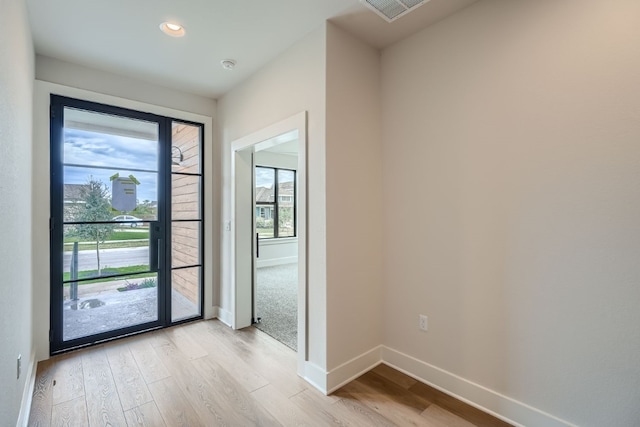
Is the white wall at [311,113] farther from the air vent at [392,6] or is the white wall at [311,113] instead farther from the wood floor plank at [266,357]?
the air vent at [392,6]

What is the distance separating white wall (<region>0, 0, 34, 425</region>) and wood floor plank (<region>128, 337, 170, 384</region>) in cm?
72

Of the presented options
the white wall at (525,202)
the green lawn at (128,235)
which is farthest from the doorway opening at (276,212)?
the white wall at (525,202)

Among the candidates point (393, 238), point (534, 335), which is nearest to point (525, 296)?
point (534, 335)

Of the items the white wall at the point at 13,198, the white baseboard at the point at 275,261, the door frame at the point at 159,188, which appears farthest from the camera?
the white baseboard at the point at 275,261

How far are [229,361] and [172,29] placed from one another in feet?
9.33

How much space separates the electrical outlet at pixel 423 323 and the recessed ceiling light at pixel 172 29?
118 inches

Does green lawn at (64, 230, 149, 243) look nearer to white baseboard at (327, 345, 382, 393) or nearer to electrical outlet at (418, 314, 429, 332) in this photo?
white baseboard at (327, 345, 382, 393)

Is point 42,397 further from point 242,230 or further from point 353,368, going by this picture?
point 353,368

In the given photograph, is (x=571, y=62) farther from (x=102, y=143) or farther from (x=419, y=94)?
(x=102, y=143)

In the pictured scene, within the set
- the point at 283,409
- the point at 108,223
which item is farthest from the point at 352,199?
the point at 108,223

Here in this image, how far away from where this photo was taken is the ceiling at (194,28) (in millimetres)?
2051

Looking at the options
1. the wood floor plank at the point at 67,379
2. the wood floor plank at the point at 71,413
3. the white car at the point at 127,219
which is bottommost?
the wood floor plank at the point at 71,413

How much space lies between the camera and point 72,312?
9.37 feet

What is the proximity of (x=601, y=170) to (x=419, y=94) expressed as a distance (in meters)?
1.29
